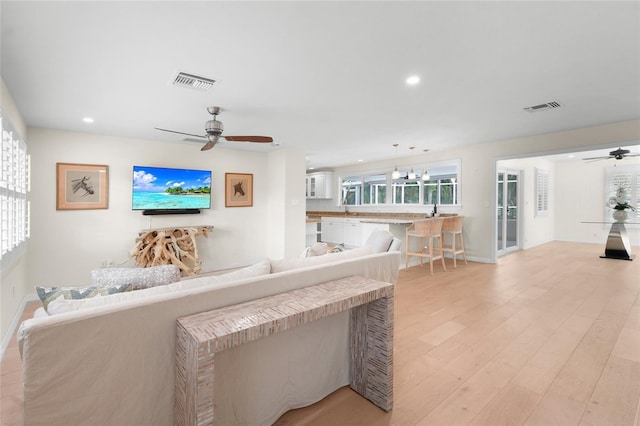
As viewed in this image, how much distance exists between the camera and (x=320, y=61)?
2.36 meters

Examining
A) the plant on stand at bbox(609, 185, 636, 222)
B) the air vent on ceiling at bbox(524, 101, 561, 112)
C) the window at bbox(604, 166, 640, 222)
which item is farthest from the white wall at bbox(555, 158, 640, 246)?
the air vent on ceiling at bbox(524, 101, 561, 112)

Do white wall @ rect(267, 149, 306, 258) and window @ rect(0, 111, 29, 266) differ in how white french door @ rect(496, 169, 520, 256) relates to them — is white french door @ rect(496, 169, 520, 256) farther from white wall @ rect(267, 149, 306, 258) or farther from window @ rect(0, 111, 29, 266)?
window @ rect(0, 111, 29, 266)

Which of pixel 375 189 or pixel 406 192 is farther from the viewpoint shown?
pixel 375 189

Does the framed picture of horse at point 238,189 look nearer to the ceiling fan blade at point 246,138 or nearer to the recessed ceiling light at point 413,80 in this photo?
the ceiling fan blade at point 246,138

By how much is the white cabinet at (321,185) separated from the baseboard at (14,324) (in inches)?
271

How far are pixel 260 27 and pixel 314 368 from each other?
2269mm

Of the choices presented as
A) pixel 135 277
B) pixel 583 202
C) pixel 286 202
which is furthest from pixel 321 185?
pixel 135 277

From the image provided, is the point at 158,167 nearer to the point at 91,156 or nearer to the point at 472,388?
the point at 91,156

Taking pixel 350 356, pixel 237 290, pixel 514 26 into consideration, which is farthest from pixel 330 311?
pixel 514 26

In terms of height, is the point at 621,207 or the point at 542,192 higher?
the point at 542,192

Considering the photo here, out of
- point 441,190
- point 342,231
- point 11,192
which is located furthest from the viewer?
point 342,231

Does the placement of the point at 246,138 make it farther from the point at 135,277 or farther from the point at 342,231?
the point at 342,231

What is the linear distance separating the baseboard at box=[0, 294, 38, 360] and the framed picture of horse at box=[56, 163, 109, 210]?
1274 mm

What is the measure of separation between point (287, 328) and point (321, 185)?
8.06 m
